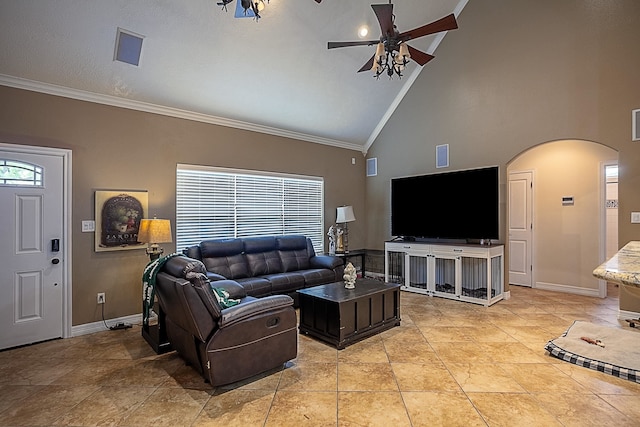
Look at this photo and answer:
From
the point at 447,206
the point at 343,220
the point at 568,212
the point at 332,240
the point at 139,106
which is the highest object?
the point at 139,106

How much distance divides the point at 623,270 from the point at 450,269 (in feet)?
12.6

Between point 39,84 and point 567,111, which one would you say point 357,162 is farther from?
point 39,84

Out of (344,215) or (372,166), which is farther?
(372,166)

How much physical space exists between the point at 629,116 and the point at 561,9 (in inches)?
70.5

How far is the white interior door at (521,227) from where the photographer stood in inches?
237

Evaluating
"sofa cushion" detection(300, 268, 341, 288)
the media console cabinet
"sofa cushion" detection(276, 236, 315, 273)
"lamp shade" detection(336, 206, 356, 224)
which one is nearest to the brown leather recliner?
"sofa cushion" detection(300, 268, 341, 288)

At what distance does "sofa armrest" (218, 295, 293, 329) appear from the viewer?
2.51 metres

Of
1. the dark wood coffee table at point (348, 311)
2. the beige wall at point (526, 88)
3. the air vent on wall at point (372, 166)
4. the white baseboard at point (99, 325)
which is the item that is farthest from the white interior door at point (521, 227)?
the white baseboard at point (99, 325)

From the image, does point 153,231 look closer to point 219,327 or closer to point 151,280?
point 151,280

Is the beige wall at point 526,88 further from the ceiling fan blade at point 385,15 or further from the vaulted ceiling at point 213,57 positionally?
the ceiling fan blade at point 385,15

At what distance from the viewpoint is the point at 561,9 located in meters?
4.54

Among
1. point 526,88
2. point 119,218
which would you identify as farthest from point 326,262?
point 526,88

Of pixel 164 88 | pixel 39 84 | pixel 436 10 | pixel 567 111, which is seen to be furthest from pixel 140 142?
pixel 567 111

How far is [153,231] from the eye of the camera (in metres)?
3.82
